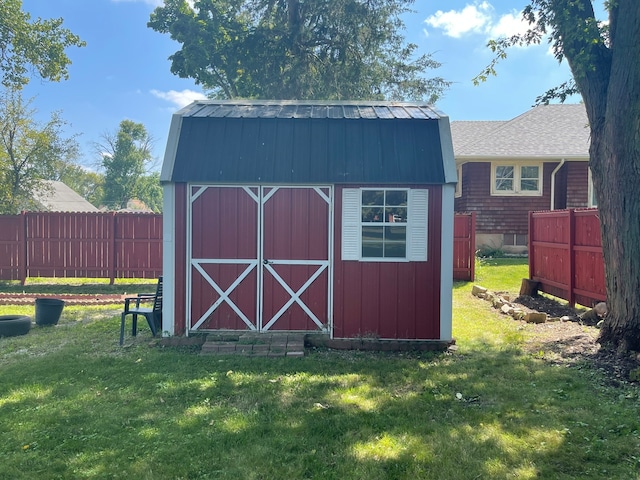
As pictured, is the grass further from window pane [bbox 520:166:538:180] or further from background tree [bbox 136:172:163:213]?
background tree [bbox 136:172:163:213]

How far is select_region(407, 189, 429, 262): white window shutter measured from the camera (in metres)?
6.32

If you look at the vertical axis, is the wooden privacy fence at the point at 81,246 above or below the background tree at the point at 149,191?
below

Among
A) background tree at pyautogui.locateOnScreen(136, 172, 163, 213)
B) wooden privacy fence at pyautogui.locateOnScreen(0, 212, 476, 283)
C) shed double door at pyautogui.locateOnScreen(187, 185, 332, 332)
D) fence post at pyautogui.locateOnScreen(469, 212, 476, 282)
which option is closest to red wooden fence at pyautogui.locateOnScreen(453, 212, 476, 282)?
fence post at pyautogui.locateOnScreen(469, 212, 476, 282)

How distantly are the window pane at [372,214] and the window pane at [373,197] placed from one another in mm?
77

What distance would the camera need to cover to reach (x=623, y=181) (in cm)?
541

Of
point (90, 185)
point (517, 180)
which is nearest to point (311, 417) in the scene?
point (517, 180)

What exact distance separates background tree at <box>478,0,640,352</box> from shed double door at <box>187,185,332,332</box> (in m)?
3.63

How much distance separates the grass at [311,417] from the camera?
10.5 ft

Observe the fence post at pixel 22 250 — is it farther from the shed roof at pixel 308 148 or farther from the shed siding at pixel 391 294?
the shed siding at pixel 391 294

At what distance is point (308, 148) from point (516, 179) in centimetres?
1242

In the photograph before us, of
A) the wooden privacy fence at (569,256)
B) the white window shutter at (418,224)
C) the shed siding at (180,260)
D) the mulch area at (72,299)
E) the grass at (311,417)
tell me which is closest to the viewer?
the grass at (311,417)

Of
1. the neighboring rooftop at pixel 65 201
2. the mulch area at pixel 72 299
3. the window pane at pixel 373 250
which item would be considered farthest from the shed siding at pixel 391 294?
the neighboring rooftop at pixel 65 201

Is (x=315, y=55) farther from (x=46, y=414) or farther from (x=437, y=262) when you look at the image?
(x=46, y=414)

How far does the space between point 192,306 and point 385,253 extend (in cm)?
291
